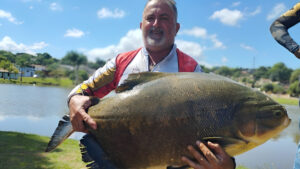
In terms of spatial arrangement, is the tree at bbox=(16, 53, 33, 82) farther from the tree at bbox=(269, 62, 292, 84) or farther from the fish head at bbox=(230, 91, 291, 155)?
the tree at bbox=(269, 62, 292, 84)

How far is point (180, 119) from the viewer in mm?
1894

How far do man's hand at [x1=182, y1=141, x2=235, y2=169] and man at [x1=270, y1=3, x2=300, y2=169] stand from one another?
1.92 m

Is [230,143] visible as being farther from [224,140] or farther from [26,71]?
[26,71]

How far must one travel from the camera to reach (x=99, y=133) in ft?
6.90

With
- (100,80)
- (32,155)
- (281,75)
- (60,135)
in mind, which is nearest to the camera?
(60,135)

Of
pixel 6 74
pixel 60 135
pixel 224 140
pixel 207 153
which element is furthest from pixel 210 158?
pixel 6 74

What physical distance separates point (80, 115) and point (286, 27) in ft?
9.69

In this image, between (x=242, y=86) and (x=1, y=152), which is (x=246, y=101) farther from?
(x=1, y=152)

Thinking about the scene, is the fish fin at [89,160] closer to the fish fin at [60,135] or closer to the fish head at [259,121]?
the fish fin at [60,135]

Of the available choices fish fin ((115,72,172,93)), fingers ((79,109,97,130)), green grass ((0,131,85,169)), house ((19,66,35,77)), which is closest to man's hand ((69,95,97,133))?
fingers ((79,109,97,130))

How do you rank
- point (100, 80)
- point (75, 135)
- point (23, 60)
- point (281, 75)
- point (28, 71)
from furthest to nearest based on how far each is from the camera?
point (281, 75) → point (28, 71) → point (23, 60) → point (75, 135) → point (100, 80)

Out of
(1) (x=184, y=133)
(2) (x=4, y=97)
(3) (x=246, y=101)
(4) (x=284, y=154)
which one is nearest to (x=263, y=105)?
(3) (x=246, y=101)

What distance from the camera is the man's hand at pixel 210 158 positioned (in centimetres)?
183

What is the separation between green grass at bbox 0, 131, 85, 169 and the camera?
7.22m
